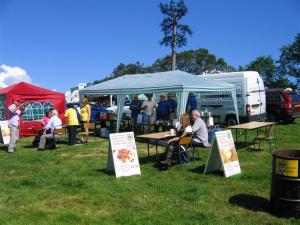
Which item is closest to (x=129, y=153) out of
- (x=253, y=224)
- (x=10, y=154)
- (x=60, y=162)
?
(x=60, y=162)

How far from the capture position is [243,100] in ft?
55.1

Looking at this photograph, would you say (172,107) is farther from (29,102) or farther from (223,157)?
(223,157)

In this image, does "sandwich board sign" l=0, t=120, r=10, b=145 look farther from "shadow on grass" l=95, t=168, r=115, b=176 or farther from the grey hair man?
the grey hair man

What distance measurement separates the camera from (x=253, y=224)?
5012 mm

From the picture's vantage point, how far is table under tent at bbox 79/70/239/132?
520 inches

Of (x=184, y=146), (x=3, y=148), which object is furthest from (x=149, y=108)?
(x=184, y=146)

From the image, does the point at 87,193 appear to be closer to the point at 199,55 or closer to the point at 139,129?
the point at 139,129

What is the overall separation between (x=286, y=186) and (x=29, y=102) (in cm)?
1336

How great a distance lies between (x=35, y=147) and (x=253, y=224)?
9.42 m

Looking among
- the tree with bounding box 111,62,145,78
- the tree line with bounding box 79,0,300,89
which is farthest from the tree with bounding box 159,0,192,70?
the tree with bounding box 111,62,145,78

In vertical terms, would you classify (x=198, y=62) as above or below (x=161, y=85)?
above

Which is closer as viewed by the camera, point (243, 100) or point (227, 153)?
point (227, 153)

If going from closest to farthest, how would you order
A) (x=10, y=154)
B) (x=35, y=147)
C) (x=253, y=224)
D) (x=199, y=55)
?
(x=253, y=224), (x=10, y=154), (x=35, y=147), (x=199, y=55)

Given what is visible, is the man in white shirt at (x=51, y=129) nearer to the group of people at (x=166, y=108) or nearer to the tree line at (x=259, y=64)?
the group of people at (x=166, y=108)
